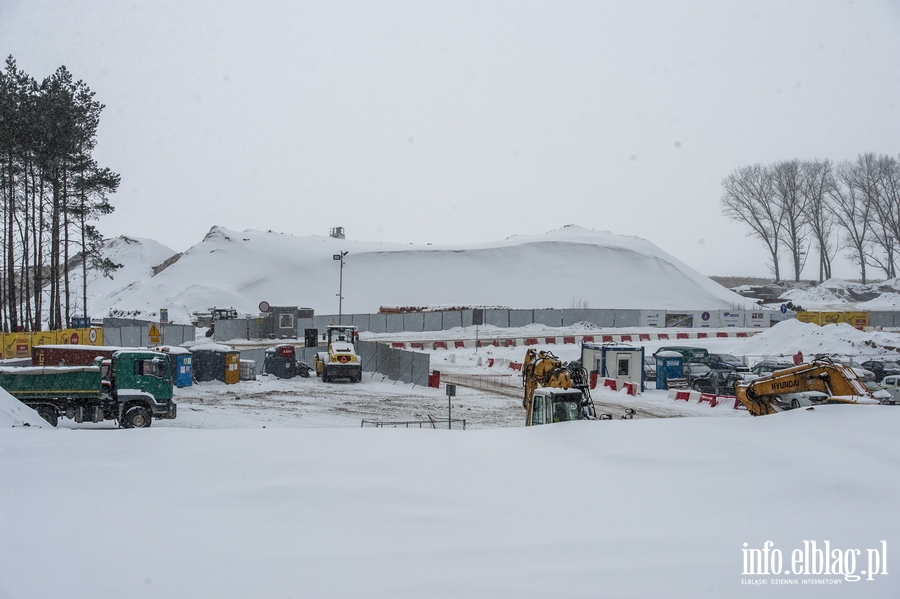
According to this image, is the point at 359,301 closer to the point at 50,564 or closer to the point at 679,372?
the point at 679,372

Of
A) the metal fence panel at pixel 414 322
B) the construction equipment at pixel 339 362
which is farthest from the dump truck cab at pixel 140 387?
the metal fence panel at pixel 414 322

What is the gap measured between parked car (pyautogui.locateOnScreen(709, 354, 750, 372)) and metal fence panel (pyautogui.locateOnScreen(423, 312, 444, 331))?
28.2 meters

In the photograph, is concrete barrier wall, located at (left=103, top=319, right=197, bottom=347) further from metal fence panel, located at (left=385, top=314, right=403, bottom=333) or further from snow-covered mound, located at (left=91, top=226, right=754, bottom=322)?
snow-covered mound, located at (left=91, top=226, right=754, bottom=322)

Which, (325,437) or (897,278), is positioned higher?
(897,278)

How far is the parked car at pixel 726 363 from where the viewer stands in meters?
27.6

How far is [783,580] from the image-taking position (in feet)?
18.4

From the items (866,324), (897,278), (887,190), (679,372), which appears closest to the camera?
(679,372)

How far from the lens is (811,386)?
14.5 meters

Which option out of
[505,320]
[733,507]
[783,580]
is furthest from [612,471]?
[505,320]

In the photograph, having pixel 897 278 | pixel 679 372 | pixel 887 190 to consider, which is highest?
A: pixel 887 190

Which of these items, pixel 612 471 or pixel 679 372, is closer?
pixel 612 471

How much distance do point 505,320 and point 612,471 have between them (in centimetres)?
5066

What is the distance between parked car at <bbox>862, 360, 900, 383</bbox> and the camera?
84.6 feet

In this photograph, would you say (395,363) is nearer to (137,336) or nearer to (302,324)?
(137,336)
